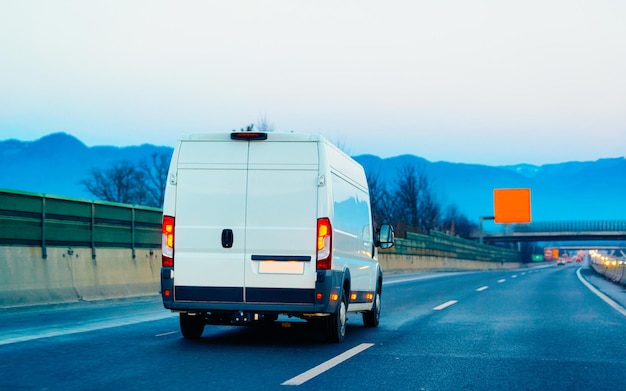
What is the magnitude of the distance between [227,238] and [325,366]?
2.23 m

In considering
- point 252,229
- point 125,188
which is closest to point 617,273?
point 252,229

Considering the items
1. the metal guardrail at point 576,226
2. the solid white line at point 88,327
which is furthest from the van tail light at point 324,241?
the metal guardrail at point 576,226

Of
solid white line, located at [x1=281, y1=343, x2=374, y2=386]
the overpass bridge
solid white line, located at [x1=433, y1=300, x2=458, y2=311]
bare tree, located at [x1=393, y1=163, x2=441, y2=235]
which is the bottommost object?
solid white line, located at [x1=281, y1=343, x2=374, y2=386]

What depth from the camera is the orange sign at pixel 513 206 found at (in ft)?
235

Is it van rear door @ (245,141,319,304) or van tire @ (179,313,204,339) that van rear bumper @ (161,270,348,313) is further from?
van tire @ (179,313,204,339)

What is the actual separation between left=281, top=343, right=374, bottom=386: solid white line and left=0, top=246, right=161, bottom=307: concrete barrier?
6772mm

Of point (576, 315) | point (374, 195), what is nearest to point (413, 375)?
point (576, 315)

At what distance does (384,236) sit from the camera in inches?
512

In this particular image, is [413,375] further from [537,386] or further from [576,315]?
[576,315]

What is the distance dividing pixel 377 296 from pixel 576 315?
4.58m

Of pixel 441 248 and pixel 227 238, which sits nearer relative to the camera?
pixel 227 238

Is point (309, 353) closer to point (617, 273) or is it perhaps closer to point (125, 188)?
point (617, 273)

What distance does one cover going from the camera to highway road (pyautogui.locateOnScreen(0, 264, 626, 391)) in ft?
24.1

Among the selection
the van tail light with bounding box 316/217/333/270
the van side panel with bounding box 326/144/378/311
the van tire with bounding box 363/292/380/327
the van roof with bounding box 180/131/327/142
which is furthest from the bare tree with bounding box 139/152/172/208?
the van tail light with bounding box 316/217/333/270
